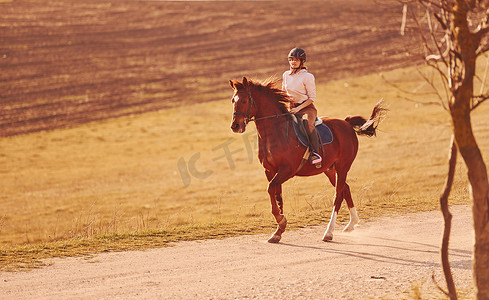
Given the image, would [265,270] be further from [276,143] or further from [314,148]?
[314,148]

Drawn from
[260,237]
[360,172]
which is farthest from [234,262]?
[360,172]

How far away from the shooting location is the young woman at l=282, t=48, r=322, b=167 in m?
11.6

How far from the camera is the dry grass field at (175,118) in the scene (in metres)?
19.6

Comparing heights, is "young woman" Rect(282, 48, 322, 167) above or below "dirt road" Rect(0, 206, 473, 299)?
above

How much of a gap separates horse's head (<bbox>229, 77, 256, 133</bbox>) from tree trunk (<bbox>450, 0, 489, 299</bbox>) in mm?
5235

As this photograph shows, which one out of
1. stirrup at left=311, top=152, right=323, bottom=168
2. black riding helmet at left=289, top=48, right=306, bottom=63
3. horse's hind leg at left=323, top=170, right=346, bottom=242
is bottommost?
horse's hind leg at left=323, top=170, right=346, bottom=242

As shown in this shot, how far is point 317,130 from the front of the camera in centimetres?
1205

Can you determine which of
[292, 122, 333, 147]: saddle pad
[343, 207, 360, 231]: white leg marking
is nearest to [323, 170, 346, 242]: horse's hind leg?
[343, 207, 360, 231]: white leg marking

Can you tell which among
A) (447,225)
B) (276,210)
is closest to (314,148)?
(276,210)

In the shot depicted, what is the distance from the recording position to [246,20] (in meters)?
62.7

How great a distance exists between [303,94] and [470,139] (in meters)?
5.69

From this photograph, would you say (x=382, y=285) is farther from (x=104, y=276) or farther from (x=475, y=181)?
(x=104, y=276)

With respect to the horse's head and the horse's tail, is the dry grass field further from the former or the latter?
the horse's head

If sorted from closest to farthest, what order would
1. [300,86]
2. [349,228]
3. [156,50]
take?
1. [300,86]
2. [349,228]
3. [156,50]
